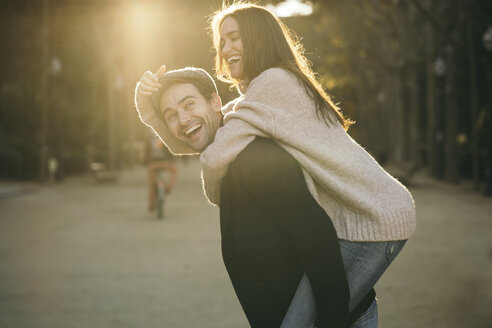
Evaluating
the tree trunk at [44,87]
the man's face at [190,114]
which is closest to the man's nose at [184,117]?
the man's face at [190,114]

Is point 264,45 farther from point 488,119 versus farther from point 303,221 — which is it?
point 488,119

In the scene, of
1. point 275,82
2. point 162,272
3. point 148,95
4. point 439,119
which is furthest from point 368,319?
point 439,119

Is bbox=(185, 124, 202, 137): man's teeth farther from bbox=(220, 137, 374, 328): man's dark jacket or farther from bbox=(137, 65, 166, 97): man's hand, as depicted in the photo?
bbox=(220, 137, 374, 328): man's dark jacket

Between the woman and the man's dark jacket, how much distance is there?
56 millimetres

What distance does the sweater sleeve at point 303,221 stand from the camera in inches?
83.4

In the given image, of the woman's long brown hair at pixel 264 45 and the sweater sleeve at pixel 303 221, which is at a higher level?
the woman's long brown hair at pixel 264 45

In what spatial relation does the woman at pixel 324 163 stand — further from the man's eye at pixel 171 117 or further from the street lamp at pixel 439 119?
the street lamp at pixel 439 119

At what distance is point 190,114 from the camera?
265 centimetres

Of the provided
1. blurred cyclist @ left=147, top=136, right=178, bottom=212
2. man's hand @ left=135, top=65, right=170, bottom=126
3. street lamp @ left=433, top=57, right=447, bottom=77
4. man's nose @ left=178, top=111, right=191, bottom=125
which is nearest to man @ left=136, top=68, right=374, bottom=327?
man's nose @ left=178, top=111, right=191, bottom=125

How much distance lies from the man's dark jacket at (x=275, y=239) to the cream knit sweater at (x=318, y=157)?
6 centimetres

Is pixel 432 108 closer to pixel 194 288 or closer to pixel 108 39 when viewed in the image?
pixel 108 39

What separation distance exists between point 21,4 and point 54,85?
3056 millimetres

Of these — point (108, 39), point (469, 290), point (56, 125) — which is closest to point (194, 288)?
point (469, 290)

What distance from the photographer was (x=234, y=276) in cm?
229
